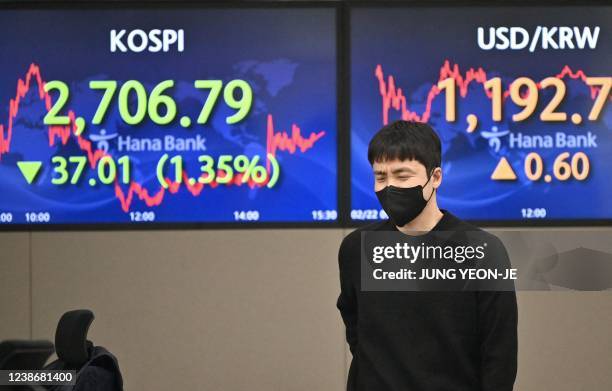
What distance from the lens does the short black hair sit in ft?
6.98

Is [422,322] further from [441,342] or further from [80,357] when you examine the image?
[80,357]

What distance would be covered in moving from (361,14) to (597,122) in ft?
4.21

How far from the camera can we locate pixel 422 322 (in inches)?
81.4

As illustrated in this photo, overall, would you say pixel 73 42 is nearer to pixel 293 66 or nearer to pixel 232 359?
pixel 293 66

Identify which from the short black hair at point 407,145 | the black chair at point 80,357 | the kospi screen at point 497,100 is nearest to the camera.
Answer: the short black hair at point 407,145

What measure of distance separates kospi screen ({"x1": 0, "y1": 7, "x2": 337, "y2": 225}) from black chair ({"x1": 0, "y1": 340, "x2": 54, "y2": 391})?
2276 millimetres

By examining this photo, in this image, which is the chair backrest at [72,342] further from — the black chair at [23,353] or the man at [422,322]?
the man at [422,322]

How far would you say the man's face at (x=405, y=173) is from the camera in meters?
2.15

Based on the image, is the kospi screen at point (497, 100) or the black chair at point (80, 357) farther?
the kospi screen at point (497, 100)

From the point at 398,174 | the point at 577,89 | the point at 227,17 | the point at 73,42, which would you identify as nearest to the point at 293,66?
the point at 227,17

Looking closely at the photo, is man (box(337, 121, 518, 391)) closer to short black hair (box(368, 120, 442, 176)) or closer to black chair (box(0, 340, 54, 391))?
short black hair (box(368, 120, 442, 176))

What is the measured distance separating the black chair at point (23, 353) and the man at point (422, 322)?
2.44ft

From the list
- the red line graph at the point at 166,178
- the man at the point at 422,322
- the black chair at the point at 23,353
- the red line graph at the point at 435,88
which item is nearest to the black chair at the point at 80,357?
the black chair at the point at 23,353

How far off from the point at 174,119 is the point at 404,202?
245 cm
